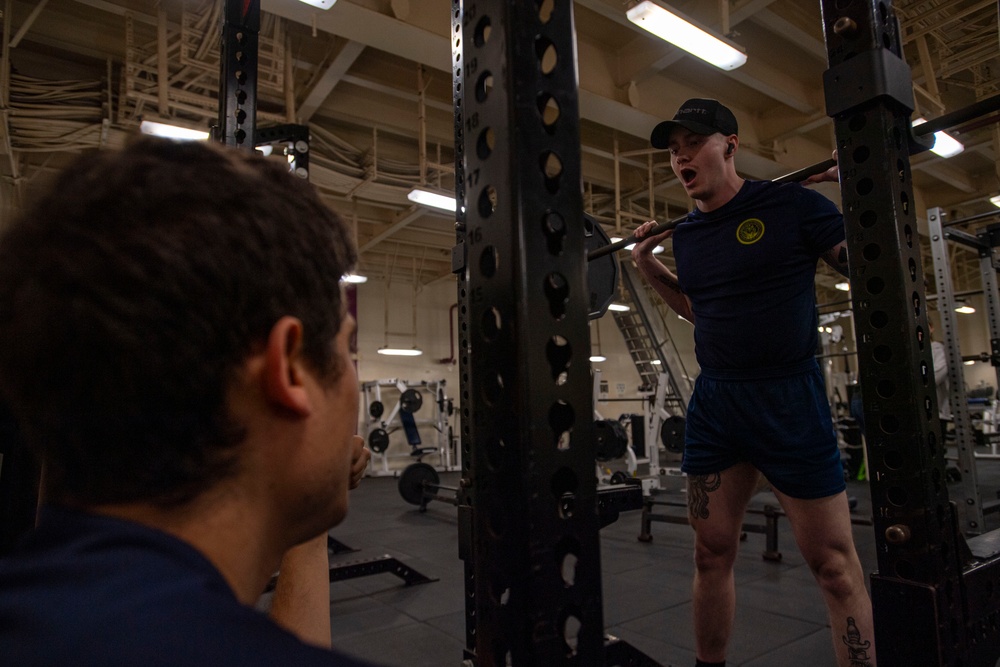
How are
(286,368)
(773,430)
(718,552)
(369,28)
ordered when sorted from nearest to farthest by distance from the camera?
(286,368) → (773,430) → (718,552) → (369,28)

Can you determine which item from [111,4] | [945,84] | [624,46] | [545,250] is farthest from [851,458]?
[111,4]

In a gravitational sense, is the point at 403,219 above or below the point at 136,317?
above

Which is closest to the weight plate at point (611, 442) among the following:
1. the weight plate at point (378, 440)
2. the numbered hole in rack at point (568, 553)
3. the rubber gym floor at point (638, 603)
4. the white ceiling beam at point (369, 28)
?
the rubber gym floor at point (638, 603)

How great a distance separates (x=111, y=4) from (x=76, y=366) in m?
5.25

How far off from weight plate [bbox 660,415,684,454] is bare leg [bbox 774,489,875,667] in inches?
185

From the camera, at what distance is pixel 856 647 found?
1.28 metres

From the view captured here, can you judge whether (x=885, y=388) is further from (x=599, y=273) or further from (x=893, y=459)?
(x=599, y=273)

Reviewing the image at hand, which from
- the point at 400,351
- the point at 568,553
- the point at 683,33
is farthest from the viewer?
the point at 400,351

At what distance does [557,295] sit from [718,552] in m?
1.14

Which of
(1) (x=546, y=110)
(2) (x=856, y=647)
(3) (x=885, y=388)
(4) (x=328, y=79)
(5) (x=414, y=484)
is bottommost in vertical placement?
(5) (x=414, y=484)

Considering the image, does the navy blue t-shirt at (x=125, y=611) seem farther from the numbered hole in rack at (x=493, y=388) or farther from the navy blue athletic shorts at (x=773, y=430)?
the navy blue athletic shorts at (x=773, y=430)

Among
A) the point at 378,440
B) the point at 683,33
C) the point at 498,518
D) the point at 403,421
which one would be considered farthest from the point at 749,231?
the point at 403,421

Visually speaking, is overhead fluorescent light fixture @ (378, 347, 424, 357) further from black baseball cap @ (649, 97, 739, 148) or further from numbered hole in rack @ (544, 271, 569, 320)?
numbered hole in rack @ (544, 271, 569, 320)

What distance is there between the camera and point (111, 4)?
4344 millimetres
